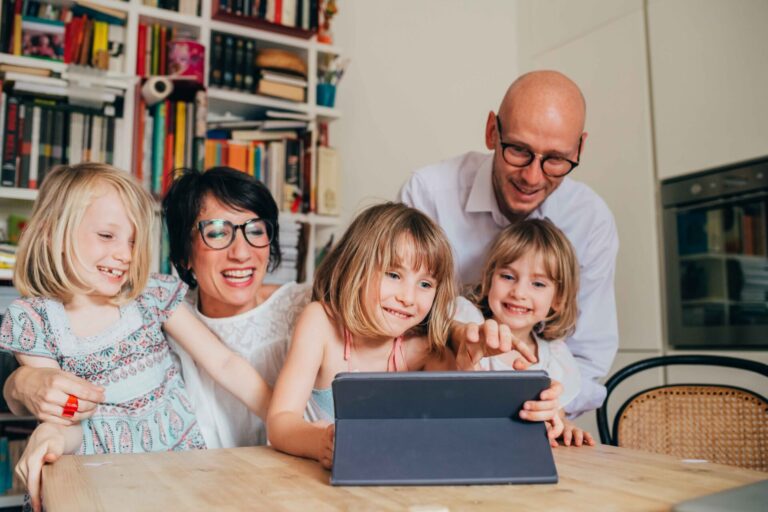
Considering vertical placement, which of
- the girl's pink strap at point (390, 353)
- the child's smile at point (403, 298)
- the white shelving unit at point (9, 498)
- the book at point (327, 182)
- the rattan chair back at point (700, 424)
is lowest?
the white shelving unit at point (9, 498)

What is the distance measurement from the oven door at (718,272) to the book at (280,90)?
1.60 m

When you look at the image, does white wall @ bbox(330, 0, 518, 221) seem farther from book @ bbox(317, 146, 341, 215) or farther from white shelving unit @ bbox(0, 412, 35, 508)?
white shelving unit @ bbox(0, 412, 35, 508)

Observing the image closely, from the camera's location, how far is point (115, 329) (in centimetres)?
134

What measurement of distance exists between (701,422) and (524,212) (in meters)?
0.67

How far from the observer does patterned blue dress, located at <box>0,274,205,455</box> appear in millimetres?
1231

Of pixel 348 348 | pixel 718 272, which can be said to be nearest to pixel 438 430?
pixel 348 348

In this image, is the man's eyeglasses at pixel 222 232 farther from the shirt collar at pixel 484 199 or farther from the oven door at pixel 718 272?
the oven door at pixel 718 272

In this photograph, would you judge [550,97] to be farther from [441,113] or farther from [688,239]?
[441,113]

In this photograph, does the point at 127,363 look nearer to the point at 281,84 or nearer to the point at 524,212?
the point at 524,212

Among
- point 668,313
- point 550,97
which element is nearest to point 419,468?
point 550,97

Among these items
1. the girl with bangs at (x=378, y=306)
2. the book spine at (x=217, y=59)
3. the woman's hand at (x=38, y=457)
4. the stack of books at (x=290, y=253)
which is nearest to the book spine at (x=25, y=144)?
the book spine at (x=217, y=59)

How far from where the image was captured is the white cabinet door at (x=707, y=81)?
235 centimetres

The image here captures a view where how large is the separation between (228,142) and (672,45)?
5.98 ft

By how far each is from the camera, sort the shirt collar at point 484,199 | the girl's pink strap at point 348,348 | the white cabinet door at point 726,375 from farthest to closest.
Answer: the white cabinet door at point 726,375 < the shirt collar at point 484,199 < the girl's pink strap at point 348,348
